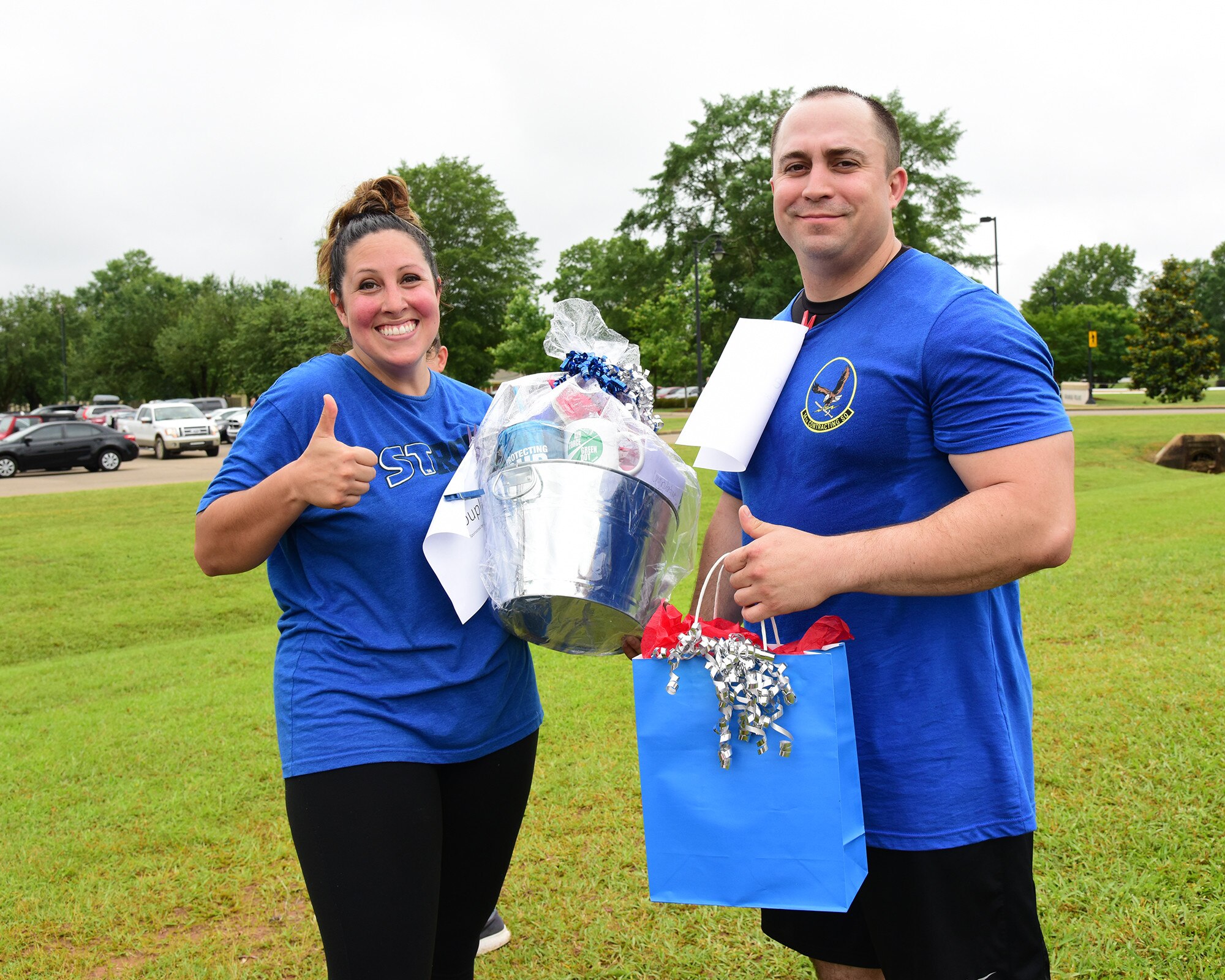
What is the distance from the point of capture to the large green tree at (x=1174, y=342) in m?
42.5

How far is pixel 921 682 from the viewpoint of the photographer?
1.88 m

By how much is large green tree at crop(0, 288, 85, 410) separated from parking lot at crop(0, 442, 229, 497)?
49759 millimetres

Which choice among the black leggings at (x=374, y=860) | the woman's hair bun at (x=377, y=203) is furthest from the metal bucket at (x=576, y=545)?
the woman's hair bun at (x=377, y=203)

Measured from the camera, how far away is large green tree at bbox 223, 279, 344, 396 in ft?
161

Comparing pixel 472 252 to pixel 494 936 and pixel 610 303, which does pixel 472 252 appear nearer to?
pixel 610 303

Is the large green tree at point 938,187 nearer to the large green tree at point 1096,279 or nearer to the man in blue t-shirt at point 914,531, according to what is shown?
the man in blue t-shirt at point 914,531

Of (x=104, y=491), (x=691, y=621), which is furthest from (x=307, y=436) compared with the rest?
(x=104, y=491)

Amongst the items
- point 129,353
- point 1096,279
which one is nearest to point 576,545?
point 129,353

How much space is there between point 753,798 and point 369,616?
3.09 ft

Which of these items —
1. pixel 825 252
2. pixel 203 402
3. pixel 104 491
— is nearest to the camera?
pixel 825 252

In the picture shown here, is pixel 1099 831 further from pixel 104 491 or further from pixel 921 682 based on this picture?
pixel 104 491

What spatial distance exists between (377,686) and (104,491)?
19.1m

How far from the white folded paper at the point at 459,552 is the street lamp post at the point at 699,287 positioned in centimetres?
3174

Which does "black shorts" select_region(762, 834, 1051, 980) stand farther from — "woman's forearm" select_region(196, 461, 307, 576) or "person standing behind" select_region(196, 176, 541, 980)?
"woman's forearm" select_region(196, 461, 307, 576)
